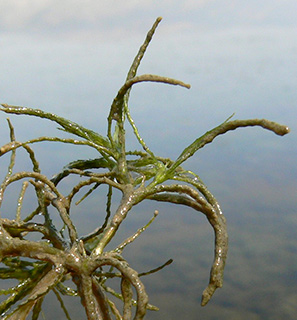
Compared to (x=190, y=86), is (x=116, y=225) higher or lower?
lower

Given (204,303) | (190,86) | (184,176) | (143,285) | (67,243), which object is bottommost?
(204,303)

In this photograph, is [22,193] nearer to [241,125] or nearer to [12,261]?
[12,261]

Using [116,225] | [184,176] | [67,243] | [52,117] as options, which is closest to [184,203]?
[184,176]

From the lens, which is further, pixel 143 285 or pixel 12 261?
pixel 12 261

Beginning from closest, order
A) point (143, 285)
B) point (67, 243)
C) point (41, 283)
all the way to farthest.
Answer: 1. point (143, 285)
2. point (41, 283)
3. point (67, 243)

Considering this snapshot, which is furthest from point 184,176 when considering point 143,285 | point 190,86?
point 143,285

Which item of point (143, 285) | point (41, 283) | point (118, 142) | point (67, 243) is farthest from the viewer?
point (118, 142)
